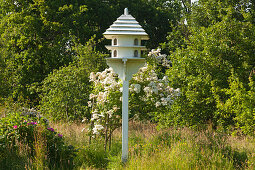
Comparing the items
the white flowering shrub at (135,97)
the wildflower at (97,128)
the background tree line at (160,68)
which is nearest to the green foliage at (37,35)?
the background tree line at (160,68)

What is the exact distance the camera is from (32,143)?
20.4ft

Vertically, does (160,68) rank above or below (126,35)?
below

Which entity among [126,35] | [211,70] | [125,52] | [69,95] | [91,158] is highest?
[126,35]

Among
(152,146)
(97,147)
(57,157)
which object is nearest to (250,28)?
(152,146)

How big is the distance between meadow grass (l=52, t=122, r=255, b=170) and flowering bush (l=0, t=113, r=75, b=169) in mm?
419

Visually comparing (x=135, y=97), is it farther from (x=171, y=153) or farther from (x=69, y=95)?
(x=69, y=95)

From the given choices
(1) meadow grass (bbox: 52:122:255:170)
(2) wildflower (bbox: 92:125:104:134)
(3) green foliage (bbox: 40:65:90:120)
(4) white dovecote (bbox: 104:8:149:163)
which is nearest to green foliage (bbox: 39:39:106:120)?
(3) green foliage (bbox: 40:65:90:120)

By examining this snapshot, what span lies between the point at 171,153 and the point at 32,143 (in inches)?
105

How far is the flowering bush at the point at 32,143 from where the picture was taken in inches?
230

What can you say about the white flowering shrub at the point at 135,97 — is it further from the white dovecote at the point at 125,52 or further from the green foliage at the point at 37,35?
the green foliage at the point at 37,35

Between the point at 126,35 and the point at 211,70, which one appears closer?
the point at 126,35

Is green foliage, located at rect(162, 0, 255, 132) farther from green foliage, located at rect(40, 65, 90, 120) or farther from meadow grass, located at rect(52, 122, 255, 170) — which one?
green foliage, located at rect(40, 65, 90, 120)

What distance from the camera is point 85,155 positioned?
6.63 meters

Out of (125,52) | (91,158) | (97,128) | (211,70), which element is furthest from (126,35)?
(211,70)
